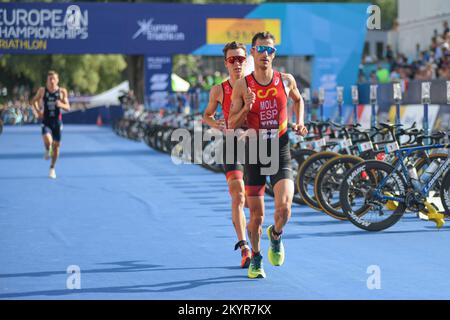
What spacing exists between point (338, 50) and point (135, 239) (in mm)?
27447

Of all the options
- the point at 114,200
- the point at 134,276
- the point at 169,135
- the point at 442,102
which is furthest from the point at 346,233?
the point at 169,135

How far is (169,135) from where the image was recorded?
24906 mm

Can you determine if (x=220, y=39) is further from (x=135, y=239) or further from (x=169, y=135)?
(x=135, y=239)

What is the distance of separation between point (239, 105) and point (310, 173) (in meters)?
4.76

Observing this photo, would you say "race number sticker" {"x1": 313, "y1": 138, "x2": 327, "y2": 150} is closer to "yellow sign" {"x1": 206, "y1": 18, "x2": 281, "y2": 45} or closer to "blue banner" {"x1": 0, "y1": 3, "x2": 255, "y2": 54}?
"yellow sign" {"x1": 206, "y1": 18, "x2": 281, "y2": 45}

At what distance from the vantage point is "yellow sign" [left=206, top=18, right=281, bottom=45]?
35.5m

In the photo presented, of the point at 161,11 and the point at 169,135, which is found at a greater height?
the point at 161,11

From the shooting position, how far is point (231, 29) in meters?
35.5

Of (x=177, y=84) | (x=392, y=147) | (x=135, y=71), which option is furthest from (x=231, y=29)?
(x=392, y=147)

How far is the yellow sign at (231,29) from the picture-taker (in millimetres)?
35450

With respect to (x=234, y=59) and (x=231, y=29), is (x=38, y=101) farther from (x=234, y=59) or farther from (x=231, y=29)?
(x=231, y=29)

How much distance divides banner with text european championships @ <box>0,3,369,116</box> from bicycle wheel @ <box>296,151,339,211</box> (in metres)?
22.9

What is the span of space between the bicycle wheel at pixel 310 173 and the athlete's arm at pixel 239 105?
14.9 ft

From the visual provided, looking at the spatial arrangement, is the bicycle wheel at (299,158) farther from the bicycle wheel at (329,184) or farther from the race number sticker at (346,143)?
the bicycle wheel at (329,184)
